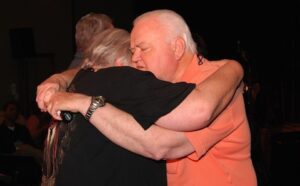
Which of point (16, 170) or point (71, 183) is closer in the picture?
point (71, 183)

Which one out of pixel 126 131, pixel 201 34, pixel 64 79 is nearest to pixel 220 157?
pixel 126 131

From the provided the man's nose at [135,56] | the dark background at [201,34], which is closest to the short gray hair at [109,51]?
the man's nose at [135,56]

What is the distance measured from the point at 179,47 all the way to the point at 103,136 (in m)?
0.45

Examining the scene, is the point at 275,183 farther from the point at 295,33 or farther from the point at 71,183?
the point at 71,183

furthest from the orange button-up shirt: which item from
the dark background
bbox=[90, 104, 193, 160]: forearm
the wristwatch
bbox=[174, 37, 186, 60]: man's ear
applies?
the dark background

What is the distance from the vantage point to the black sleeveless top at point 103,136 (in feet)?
4.50

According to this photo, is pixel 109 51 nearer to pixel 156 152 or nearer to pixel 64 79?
pixel 64 79

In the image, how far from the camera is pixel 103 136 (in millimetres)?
1458

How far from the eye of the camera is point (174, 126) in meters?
1.38

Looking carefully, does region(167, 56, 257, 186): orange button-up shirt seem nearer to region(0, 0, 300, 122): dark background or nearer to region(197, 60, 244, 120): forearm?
region(197, 60, 244, 120): forearm

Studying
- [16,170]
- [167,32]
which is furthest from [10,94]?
[167,32]

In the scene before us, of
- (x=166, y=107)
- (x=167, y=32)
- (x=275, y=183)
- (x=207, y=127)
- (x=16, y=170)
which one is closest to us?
(x=166, y=107)

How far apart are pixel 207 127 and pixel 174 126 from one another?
0.52 feet

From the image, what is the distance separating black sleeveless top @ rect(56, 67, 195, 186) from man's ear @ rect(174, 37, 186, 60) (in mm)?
287
